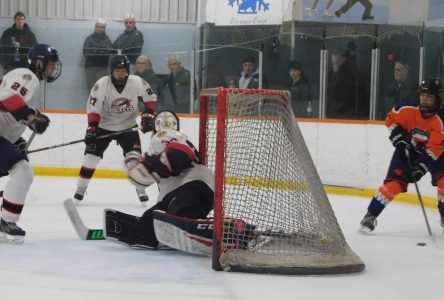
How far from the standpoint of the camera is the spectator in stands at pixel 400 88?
753 centimetres

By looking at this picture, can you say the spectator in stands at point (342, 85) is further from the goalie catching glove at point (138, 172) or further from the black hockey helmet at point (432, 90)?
the goalie catching glove at point (138, 172)

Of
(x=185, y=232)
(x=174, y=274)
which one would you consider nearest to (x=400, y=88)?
(x=185, y=232)

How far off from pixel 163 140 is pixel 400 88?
3.89 m

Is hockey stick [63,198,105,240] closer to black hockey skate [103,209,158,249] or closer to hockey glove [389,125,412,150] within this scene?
black hockey skate [103,209,158,249]

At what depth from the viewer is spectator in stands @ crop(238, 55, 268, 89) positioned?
8543 millimetres

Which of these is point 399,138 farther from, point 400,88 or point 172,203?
point 400,88

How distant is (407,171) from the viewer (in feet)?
17.7

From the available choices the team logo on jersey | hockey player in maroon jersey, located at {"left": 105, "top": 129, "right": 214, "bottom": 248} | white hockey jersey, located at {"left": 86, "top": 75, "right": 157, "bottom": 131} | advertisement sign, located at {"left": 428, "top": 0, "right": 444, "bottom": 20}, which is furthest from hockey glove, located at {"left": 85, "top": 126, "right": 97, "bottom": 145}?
advertisement sign, located at {"left": 428, "top": 0, "right": 444, "bottom": 20}

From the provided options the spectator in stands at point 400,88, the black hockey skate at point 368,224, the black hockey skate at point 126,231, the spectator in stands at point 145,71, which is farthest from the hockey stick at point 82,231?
the spectator in stands at point 145,71

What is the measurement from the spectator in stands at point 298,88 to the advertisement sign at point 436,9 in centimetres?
133

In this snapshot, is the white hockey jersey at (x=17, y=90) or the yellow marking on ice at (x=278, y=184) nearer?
the yellow marking on ice at (x=278, y=184)

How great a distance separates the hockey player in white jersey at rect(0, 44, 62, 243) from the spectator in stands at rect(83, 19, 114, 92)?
4358 mm

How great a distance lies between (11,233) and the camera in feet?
14.9

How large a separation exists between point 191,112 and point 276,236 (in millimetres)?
4790
